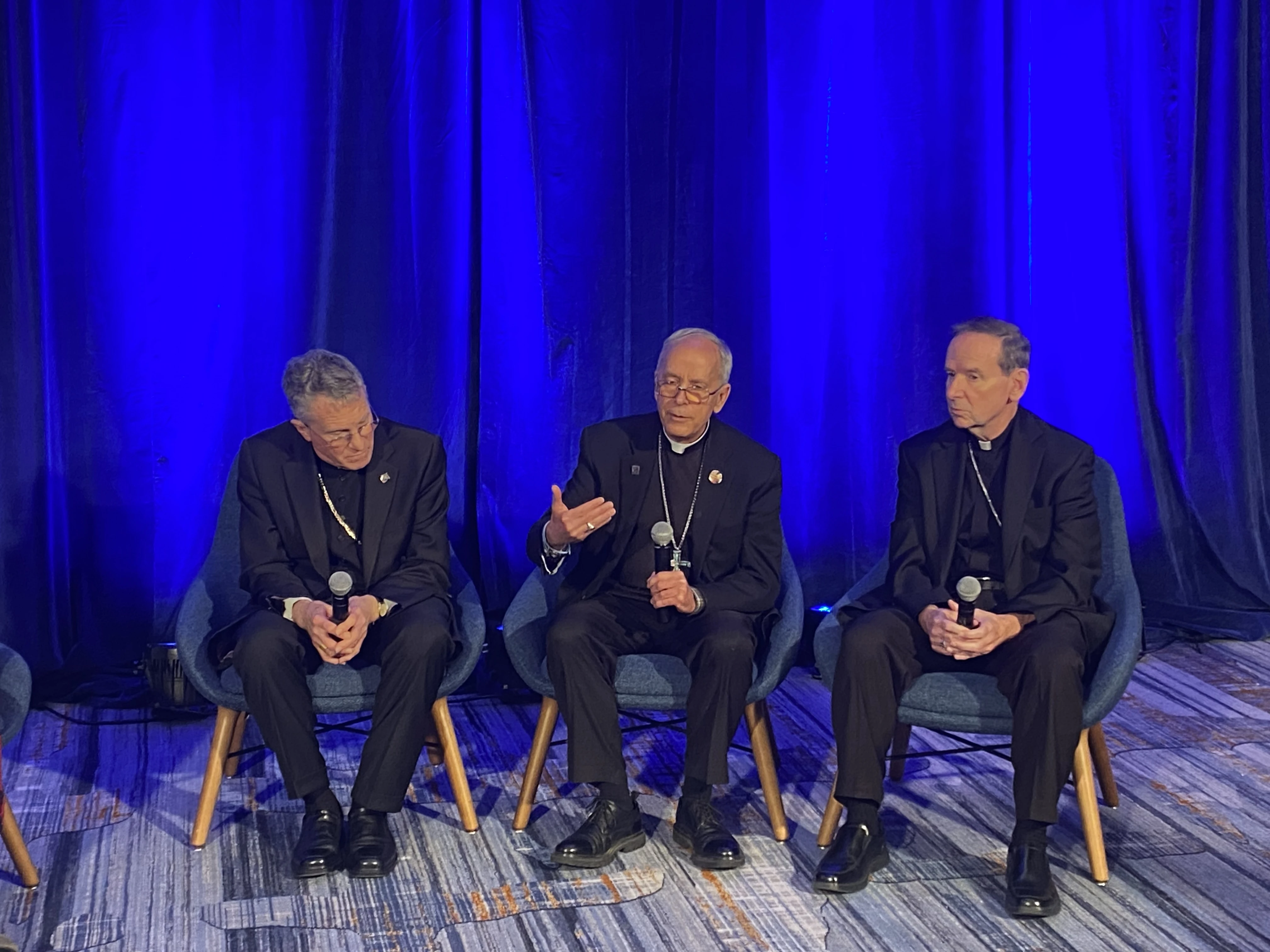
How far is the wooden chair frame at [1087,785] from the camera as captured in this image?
10.6 feet

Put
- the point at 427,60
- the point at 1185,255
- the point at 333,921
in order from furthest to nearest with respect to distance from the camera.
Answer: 1. the point at 1185,255
2. the point at 427,60
3. the point at 333,921

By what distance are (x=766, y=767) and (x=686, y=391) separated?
96 cm

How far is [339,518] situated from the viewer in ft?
12.3

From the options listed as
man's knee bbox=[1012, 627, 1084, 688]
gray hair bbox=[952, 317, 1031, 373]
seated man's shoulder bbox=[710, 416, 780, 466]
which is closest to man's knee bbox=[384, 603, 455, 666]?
seated man's shoulder bbox=[710, 416, 780, 466]

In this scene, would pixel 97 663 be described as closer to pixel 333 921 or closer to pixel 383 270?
pixel 383 270

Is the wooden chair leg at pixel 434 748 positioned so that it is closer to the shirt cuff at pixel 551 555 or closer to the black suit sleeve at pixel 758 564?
the shirt cuff at pixel 551 555

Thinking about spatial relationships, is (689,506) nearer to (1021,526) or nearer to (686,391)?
(686,391)

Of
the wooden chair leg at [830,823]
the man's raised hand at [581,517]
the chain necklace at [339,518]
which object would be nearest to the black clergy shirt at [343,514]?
the chain necklace at [339,518]

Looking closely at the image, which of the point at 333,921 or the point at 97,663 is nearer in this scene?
the point at 333,921

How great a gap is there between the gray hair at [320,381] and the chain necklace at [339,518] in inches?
11.4

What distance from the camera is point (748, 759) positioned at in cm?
405

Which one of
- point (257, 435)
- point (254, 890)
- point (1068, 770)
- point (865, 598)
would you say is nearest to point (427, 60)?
point (257, 435)

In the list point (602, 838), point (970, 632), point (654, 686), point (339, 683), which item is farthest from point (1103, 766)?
point (339, 683)

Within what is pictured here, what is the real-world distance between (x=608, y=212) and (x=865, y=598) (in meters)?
1.64
